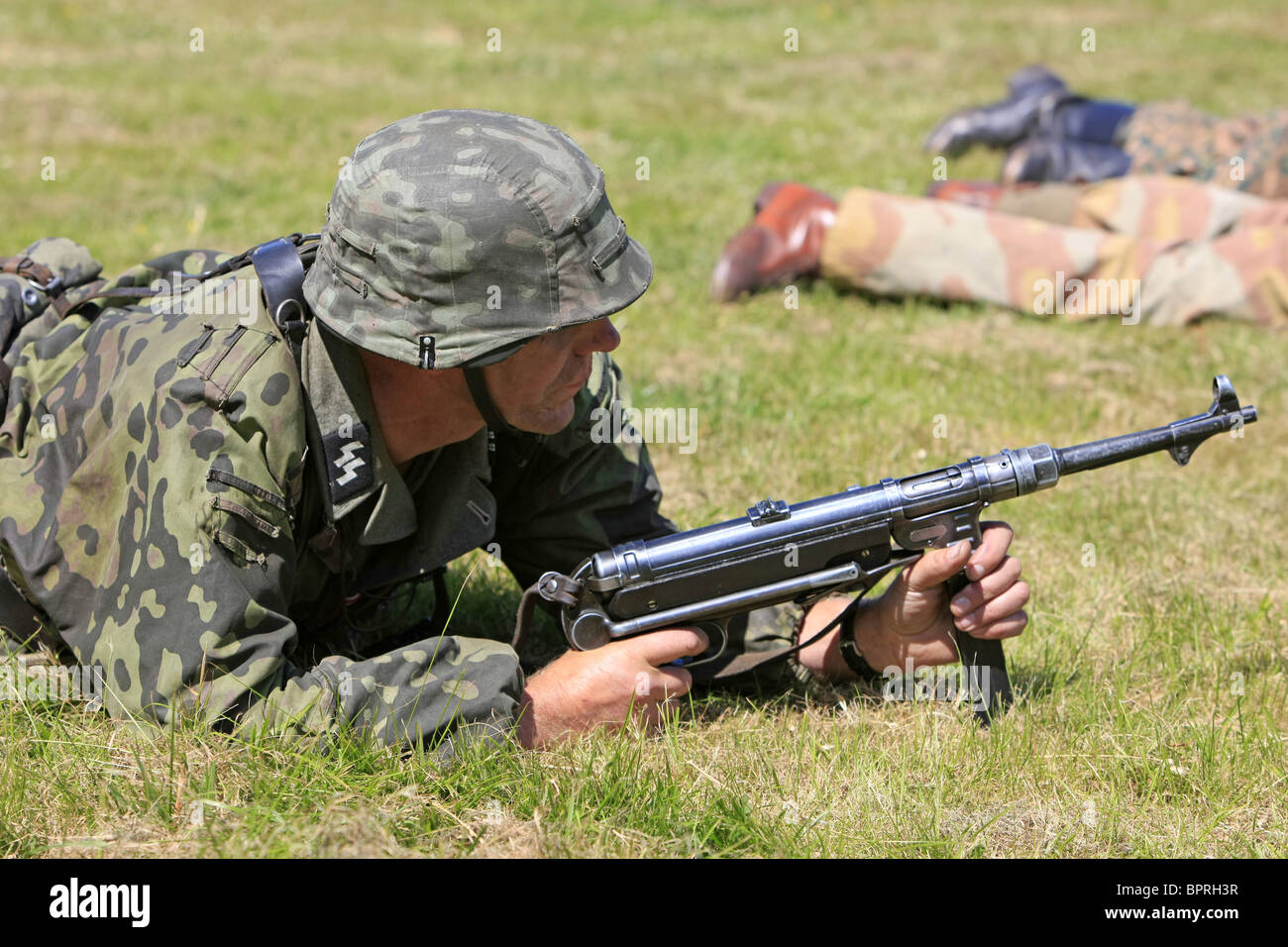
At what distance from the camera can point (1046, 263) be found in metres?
7.30

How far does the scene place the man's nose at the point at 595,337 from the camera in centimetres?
319

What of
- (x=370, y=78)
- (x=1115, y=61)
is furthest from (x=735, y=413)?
(x=1115, y=61)

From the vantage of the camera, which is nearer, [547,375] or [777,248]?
[547,375]

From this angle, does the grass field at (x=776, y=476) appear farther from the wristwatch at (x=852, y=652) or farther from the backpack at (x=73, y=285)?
the backpack at (x=73, y=285)

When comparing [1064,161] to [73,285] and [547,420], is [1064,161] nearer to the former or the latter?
[547,420]

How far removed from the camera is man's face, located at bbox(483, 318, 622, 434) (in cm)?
313

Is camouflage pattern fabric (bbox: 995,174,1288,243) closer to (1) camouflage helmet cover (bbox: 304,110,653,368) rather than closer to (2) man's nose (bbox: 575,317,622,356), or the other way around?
(2) man's nose (bbox: 575,317,622,356)

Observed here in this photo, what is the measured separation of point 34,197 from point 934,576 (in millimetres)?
8278

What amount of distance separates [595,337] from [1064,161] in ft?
22.5

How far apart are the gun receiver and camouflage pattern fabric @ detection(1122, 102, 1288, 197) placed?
554 cm

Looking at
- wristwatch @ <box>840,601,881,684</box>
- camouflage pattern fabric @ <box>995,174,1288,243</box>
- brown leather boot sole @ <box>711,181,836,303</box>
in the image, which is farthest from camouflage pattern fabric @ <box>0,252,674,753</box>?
camouflage pattern fabric @ <box>995,174,1288,243</box>

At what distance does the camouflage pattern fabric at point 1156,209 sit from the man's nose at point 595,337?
214 inches

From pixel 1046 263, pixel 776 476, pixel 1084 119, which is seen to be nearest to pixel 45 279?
pixel 776 476

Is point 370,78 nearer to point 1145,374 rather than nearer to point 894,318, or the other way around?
point 894,318
